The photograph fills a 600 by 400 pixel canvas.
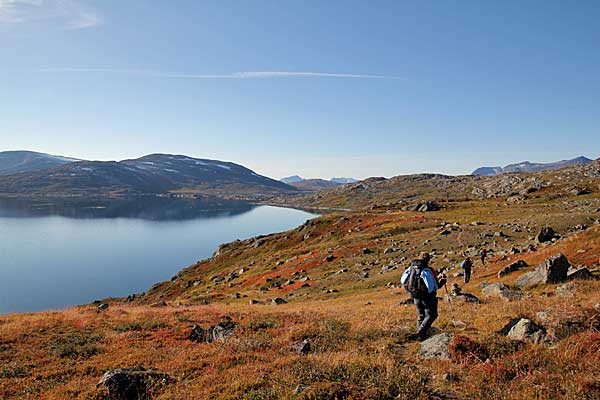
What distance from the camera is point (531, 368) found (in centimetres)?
880

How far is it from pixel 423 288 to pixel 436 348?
5.71ft

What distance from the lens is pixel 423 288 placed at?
11500 mm

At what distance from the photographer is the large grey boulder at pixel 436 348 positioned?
1027 centimetres

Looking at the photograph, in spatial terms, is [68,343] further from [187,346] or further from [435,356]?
[435,356]

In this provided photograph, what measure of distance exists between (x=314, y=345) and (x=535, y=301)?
9.79 metres

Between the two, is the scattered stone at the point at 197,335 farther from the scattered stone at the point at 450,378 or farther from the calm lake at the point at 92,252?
the calm lake at the point at 92,252

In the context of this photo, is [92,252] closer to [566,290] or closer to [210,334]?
[210,334]

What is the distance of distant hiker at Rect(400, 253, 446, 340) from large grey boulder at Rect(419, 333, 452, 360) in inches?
27.3

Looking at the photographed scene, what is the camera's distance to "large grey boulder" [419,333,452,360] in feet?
33.7

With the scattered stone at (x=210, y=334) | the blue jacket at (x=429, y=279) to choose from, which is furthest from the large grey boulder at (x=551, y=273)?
the scattered stone at (x=210, y=334)

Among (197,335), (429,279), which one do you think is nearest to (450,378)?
(429,279)

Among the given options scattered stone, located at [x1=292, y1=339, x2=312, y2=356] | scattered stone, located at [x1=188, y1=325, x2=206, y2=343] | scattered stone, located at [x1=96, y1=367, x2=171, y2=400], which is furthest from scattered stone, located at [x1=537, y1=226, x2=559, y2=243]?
scattered stone, located at [x1=96, y1=367, x2=171, y2=400]

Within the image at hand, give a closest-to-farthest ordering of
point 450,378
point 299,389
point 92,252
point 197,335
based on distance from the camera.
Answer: point 299,389
point 450,378
point 197,335
point 92,252

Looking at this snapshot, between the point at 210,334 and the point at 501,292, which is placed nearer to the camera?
the point at 210,334
